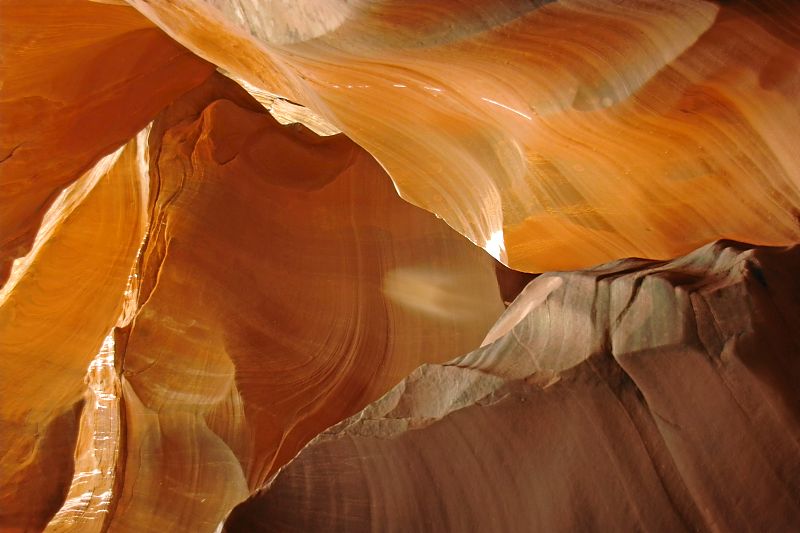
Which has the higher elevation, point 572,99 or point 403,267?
point 572,99

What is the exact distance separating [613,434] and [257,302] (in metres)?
1.61

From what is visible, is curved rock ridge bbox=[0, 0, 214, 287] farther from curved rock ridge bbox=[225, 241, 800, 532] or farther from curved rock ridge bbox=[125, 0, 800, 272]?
curved rock ridge bbox=[225, 241, 800, 532]

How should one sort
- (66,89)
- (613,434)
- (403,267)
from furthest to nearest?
(403,267) < (66,89) < (613,434)

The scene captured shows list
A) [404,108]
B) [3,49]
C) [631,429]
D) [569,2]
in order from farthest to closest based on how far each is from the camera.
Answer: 1. [3,49]
2. [404,108]
3. [631,429]
4. [569,2]

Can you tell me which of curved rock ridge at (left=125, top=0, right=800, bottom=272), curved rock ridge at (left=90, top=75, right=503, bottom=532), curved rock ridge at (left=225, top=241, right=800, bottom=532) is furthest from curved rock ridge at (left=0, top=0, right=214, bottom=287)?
curved rock ridge at (left=225, top=241, right=800, bottom=532)

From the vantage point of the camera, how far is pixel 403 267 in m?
2.87

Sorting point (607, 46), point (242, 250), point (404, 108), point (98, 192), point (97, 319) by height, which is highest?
point (607, 46)

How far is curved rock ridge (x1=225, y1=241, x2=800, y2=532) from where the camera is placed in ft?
4.24

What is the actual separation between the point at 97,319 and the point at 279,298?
645mm

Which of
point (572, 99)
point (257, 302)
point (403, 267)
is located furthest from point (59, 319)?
point (572, 99)

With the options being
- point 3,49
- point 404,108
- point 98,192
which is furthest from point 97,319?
point 404,108

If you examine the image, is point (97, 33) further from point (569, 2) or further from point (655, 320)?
point (655, 320)

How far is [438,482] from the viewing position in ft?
4.61

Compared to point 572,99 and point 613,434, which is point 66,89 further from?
point 613,434
